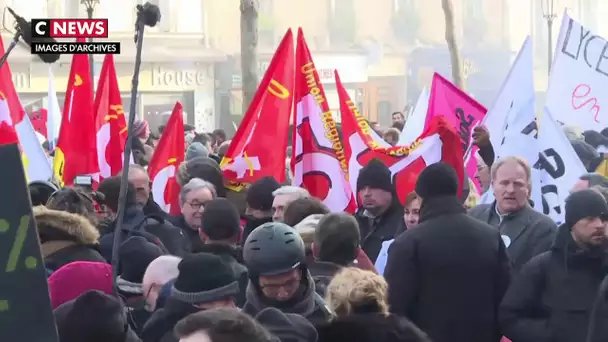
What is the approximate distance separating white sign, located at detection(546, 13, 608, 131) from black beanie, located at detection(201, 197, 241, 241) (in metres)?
4.07

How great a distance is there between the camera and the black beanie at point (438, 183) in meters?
5.32

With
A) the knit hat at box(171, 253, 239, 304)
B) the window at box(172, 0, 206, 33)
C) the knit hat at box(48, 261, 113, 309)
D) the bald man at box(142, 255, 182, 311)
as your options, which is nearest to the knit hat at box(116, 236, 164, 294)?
the bald man at box(142, 255, 182, 311)

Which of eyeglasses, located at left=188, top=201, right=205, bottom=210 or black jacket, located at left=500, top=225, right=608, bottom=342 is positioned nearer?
black jacket, located at left=500, top=225, right=608, bottom=342

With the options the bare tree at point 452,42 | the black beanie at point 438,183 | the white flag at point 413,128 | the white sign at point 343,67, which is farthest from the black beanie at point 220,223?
the white sign at point 343,67

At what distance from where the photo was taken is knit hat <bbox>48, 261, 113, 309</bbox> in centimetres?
426

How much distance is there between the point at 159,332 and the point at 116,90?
6080 mm

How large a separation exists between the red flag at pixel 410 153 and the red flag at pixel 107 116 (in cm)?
227

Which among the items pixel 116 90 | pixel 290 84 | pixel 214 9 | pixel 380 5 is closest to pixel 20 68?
pixel 214 9

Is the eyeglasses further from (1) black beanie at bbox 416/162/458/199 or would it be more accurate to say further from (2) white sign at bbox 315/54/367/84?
(2) white sign at bbox 315/54/367/84

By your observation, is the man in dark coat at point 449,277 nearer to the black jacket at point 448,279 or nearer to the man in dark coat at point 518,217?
the black jacket at point 448,279

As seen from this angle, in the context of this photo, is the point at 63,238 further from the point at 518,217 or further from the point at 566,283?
the point at 518,217

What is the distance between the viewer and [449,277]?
204 inches

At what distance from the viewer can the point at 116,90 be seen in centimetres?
994

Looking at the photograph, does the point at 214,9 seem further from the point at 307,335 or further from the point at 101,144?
the point at 307,335
